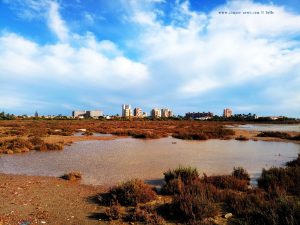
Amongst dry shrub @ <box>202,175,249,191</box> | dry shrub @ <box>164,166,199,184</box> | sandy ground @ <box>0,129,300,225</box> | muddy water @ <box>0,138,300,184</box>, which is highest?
dry shrub @ <box>164,166,199,184</box>

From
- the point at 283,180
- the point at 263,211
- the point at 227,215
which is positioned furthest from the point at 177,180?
the point at 263,211

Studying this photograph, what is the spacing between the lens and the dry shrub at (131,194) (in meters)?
9.09

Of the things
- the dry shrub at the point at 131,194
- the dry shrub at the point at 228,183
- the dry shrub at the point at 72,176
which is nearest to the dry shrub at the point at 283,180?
the dry shrub at the point at 228,183

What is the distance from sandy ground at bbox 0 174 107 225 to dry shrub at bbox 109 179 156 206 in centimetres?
71

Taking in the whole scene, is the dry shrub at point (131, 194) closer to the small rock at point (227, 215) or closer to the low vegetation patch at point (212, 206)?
the low vegetation patch at point (212, 206)

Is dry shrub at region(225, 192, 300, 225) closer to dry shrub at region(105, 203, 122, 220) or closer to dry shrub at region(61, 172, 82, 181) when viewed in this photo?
dry shrub at region(105, 203, 122, 220)

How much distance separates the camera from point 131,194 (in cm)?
917

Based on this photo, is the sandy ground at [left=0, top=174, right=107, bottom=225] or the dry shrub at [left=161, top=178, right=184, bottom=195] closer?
the sandy ground at [left=0, top=174, right=107, bottom=225]

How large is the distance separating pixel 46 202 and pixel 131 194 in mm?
2521

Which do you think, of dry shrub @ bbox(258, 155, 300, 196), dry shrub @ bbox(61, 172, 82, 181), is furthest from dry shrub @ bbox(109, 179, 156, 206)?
dry shrub @ bbox(258, 155, 300, 196)

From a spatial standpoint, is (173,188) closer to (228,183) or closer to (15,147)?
(228,183)

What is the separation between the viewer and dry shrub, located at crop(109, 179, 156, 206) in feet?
29.8

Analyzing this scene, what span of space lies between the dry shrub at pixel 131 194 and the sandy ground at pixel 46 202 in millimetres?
707

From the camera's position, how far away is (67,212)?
8.37m
